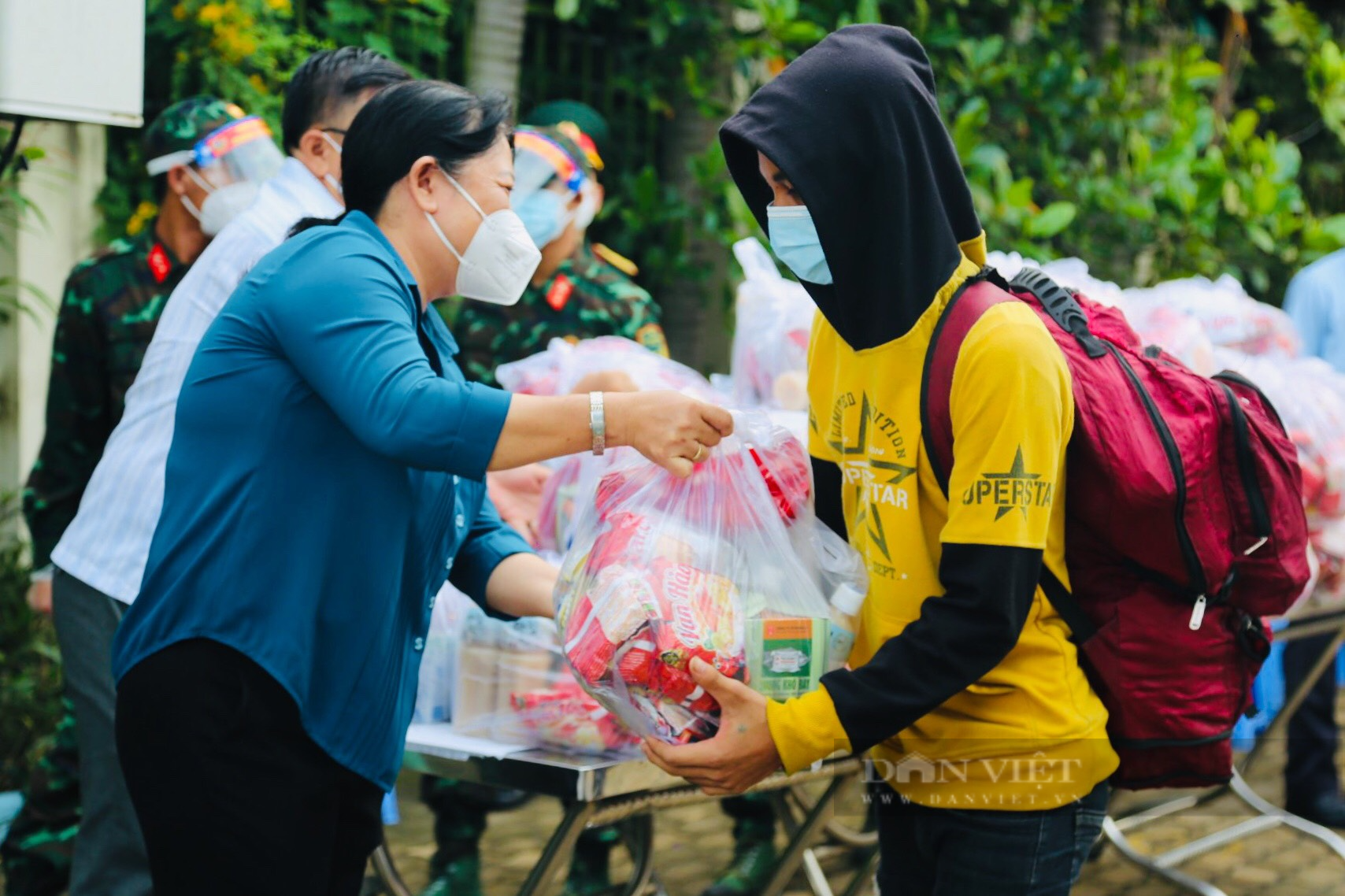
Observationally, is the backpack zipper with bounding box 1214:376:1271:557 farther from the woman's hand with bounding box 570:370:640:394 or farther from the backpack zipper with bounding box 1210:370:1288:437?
the woman's hand with bounding box 570:370:640:394

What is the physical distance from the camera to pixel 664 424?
6.10 ft

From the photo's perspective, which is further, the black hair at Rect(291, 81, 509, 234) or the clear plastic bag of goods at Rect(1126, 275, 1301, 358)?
the clear plastic bag of goods at Rect(1126, 275, 1301, 358)

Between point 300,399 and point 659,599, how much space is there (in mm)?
531

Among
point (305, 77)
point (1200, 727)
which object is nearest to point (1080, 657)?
point (1200, 727)

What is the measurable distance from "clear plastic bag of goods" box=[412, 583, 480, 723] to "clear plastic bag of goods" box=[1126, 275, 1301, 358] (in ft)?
7.00

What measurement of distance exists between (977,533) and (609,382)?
1.47m

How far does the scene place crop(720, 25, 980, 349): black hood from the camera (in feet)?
5.90

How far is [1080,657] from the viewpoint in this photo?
192cm

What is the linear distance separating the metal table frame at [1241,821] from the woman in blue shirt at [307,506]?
2443 millimetres

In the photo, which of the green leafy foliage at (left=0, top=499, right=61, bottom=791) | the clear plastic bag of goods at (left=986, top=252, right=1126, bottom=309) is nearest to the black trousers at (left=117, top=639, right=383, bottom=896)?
the clear plastic bag of goods at (left=986, top=252, right=1126, bottom=309)

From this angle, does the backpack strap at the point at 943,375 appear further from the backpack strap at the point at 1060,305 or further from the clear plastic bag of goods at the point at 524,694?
the clear plastic bag of goods at the point at 524,694

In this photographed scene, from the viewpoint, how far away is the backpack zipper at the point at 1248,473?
6.36ft

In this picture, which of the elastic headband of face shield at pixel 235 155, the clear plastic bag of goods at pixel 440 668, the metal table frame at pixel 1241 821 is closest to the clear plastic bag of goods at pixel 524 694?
the clear plastic bag of goods at pixel 440 668

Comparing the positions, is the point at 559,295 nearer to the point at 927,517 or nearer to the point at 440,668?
the point at 440,668
